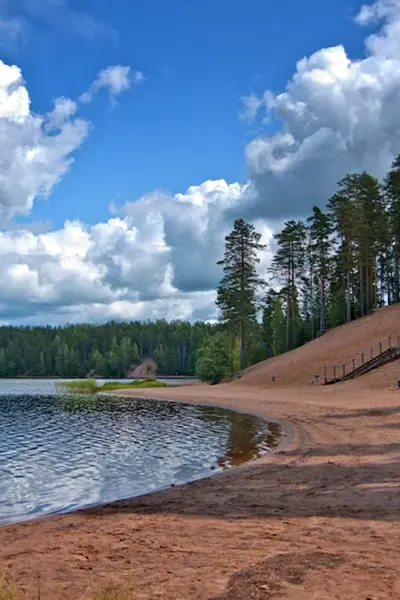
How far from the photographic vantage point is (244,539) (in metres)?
8.07

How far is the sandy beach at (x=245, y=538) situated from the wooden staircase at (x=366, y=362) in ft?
83.1

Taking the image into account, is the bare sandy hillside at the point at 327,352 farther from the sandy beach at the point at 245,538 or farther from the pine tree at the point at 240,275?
the sandy beach at the point at 245,538

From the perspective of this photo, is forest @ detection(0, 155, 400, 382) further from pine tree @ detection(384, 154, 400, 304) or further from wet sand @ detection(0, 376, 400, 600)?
wet sand @ detection(0, 376, 400, 600)

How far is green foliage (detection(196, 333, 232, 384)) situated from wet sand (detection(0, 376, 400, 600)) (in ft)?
163

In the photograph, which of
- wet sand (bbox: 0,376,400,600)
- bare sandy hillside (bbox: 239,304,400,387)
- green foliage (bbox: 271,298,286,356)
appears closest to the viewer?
wet sand (bbox: 0,376,400,600)

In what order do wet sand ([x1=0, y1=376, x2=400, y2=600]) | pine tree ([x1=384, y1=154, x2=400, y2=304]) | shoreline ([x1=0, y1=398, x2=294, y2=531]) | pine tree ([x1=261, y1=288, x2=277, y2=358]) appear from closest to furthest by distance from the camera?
wet sand ([x1=0, y1=376, x2=400, y2=600]) < shoreline ([x1=0, y1=398, x2=294, y2=531]) < pine tree ([x1=384, y1=154, x2=400, y2=304]) < pine tree ([x1=261, y1=288, x2=277, y2=358])

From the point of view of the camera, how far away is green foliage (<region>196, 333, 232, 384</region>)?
215 feet

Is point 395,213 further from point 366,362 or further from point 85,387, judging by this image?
point 85,387

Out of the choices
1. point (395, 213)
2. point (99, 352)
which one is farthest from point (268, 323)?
point (99, 352)

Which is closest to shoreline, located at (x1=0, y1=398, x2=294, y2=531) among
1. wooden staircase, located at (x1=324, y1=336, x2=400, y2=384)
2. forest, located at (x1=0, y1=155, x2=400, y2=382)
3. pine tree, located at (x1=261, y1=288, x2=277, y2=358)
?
wooden staircase, located at (x1=324, y1=336, x2=400, y2=384)

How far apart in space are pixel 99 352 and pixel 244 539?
579 feet

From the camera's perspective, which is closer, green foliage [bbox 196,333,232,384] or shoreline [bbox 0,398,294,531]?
shoreline [bbox 0,398,294,531]

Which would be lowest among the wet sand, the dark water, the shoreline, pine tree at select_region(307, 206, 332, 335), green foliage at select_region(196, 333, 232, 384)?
the dark water

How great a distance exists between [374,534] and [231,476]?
6361 mm
